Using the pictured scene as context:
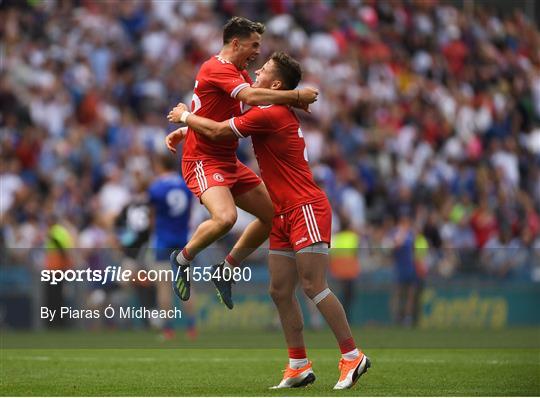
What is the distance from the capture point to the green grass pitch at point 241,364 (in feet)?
33.5

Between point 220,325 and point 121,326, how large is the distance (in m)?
1.51

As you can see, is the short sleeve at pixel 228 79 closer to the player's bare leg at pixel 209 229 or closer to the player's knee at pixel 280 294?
the player's bare leg at pixel 209 229

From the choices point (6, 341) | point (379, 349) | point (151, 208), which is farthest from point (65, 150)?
point (379, 349)

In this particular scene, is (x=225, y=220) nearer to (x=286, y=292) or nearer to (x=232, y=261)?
(x=232, y=261)

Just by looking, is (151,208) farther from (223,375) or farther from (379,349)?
(223,375)

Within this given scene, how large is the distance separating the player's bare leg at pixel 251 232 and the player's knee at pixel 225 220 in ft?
1.45

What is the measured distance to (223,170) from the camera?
11.2 metres

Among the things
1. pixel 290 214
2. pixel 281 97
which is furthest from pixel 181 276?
pixel 281 97

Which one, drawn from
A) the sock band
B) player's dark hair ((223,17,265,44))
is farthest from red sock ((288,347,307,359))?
player's dark hair ((223,17,265,44))

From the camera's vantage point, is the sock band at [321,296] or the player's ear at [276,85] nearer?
the sock band at [321,296]

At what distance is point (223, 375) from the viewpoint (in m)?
11.6

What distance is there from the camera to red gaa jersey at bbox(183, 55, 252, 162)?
10984 millimetres

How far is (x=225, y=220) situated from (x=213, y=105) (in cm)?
106

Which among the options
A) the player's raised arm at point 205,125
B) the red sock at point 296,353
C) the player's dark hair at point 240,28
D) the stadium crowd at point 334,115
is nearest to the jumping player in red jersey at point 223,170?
the player's dark hair at point 240,28
